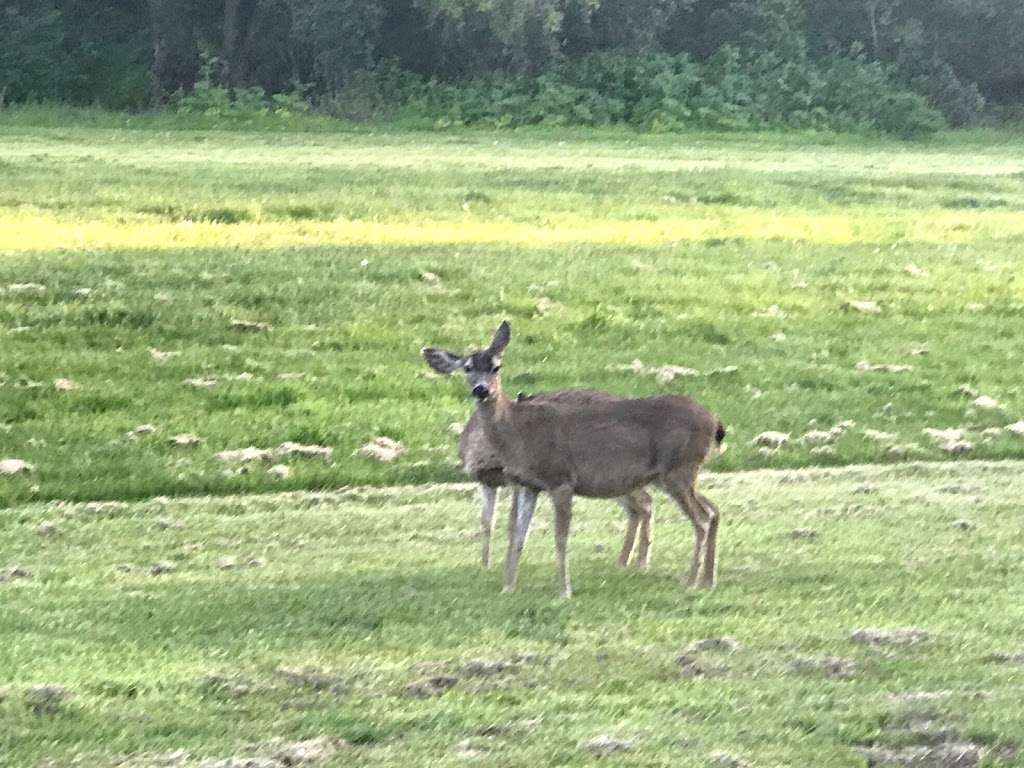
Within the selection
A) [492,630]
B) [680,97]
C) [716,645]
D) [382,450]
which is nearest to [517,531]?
[492,630]

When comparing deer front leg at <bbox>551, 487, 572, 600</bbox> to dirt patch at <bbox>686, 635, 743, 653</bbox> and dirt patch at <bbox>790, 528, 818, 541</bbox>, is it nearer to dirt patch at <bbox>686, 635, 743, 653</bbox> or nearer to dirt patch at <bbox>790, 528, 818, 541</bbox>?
dirt patch at <bbox>686, 635, 743, 653</bbox>

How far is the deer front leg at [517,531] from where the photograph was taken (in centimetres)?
954

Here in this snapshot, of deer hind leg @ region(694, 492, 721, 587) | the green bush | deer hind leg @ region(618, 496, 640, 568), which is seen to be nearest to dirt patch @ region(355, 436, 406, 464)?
deer hind leg @ region(618, 496, 640, 568)

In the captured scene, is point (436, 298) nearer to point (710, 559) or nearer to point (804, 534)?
point (804, 534)

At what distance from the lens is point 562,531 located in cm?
955

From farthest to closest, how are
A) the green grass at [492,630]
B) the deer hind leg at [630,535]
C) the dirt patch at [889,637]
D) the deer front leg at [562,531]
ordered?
the deer hind leg at [630,535], the deer front leg at [562,531], the dirt patch at [889,637], the green grass at [492,630]

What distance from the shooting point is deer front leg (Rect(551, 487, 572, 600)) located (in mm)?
9477

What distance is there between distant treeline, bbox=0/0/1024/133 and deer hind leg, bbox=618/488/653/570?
29858 mm

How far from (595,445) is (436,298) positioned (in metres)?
9.82

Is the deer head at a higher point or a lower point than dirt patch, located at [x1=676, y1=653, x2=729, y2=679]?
higher

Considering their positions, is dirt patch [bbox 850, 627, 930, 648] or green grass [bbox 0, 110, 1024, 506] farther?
green grass [bbox 0, 110, 1024, 506]

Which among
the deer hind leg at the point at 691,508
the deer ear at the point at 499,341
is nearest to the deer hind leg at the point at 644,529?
the deer hind leg at the point at 691,508

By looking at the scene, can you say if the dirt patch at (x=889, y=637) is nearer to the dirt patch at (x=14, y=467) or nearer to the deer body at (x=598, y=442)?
the deer body at (x=598, y=442)

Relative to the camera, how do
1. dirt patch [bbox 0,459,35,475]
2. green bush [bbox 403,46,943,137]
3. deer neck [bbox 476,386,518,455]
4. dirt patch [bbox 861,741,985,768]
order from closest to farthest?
dirt patch [bbox 861,741,985,768] < deer neck [bbox 476,386,518,455] < dirt patch [bbox 0,459,35,475] < green bush [bbox 403,46,943,137]
